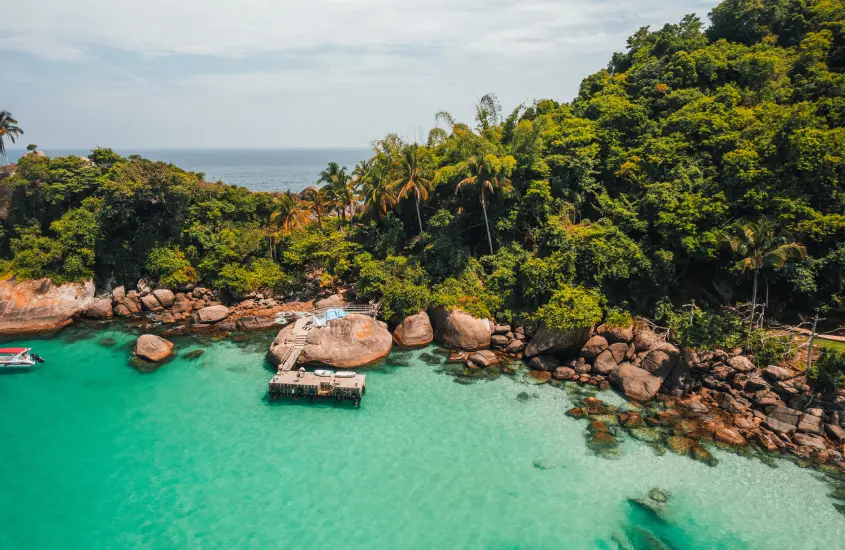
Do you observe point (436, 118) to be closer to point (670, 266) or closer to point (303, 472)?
point (670, 266)

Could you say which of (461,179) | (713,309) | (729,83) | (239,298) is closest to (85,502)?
(239,298)

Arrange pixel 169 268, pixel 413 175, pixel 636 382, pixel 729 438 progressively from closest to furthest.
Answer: pixel 729 438 < pixel 636 382 < pixel 413 175 < pixel 169 268

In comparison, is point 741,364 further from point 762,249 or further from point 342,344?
point 342,344

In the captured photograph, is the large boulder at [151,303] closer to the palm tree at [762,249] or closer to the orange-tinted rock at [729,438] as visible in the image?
the orange-tinted rock at [729,438]

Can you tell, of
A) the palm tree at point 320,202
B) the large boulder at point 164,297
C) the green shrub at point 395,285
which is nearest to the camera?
the green shrub at point 395,285

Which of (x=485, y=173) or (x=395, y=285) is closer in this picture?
(x=485, y=173)

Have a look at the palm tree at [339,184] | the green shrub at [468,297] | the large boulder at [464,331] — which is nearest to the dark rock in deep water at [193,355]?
the green shrub at [468,297]

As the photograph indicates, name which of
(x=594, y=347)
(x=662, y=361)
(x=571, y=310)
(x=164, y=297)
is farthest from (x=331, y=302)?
(x=662, y=361)
